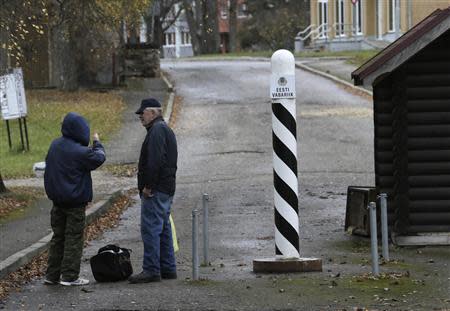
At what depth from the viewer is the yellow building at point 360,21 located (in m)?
50.8

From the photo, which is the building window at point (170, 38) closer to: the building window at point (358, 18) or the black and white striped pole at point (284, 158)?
the building window at point (358, 18)

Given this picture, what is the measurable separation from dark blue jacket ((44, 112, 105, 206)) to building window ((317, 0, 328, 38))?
52.3 metres

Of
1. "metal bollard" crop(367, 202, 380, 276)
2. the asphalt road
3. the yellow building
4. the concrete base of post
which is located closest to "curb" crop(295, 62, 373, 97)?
the asphalt road

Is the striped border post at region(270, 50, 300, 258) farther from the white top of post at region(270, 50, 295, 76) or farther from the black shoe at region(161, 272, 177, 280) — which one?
the black shoe at region(161, 272, 177, 280)

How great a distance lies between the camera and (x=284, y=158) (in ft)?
37.4

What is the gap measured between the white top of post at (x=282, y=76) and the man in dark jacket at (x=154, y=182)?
1.35 meters

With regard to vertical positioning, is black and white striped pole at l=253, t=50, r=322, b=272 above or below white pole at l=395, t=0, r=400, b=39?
below

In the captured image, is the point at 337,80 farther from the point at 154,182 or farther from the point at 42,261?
the point at 154,182

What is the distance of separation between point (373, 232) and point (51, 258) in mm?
3387

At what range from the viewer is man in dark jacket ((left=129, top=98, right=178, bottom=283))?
10625mm

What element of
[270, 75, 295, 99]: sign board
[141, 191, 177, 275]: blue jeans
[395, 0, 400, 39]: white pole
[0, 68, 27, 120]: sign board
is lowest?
[141, 191, 177, 275]: blue jeans

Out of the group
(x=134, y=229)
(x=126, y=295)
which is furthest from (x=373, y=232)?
(x=134, y=229)

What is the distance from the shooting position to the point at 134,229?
15.5 m

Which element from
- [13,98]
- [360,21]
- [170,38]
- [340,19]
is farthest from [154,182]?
[170,38]
